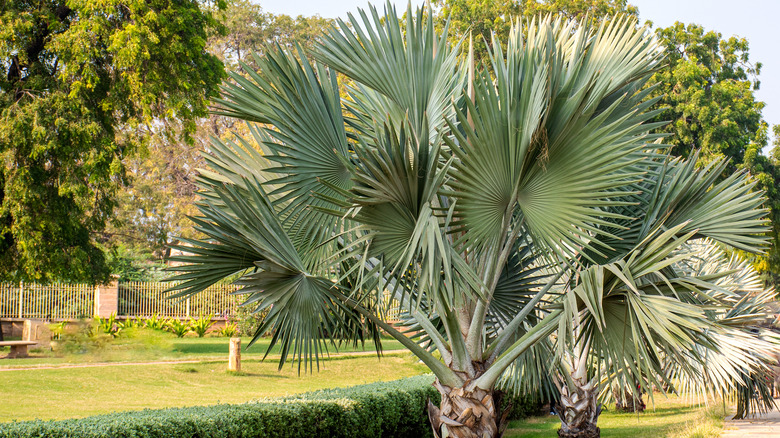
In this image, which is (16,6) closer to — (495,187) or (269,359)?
(269,359)

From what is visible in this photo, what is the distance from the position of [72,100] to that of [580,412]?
36.6 feet

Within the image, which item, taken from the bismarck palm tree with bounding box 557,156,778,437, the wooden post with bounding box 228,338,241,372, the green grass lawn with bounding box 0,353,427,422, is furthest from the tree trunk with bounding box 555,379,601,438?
the wooden post with bounding box 228,338,241,372

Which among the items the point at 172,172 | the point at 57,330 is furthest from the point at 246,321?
the point at 172,172

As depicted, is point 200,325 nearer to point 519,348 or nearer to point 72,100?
point 72,100

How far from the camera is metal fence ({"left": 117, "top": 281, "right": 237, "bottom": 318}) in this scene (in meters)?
22.9

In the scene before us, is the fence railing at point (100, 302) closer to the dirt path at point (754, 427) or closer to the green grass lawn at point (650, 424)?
the green grass lawn at point (650, 424)

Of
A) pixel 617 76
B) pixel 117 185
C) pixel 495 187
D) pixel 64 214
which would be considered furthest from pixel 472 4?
pixel 495 187

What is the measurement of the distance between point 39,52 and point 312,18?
25072 millimetres

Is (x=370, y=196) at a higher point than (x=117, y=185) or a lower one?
lower

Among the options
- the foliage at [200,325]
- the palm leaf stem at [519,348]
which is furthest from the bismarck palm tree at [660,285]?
the foliage at [200,325]

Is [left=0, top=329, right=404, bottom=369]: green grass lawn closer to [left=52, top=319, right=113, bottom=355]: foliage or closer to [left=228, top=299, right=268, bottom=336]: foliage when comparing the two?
[left=52, top=319, right=113, bottom=355]: foliage

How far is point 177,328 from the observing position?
2142cm

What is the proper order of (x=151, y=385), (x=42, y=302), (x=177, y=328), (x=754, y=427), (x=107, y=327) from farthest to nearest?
(x=42, y=302) → (x=177, y=328) → (x=107, y=327) → (x=151, y=385) → (x=754, y=427)

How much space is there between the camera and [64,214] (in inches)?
521
